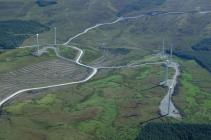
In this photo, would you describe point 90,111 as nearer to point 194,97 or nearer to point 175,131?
point 175,131

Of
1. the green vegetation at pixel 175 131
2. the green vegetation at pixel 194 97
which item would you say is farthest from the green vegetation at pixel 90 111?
the green vegetation at pixel 194 97

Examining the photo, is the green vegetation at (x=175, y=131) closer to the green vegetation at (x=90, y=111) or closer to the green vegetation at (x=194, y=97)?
the green vegetation at (x=90, y=111)

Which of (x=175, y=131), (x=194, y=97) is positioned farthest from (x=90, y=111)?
(x=194, y=97)

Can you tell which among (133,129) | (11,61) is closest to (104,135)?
(133,129)

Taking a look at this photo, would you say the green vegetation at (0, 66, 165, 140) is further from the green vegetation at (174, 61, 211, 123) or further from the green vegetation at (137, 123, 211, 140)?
the green vegetation at (174, 61, 211, 123)

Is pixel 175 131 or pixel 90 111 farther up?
pixel 90 111

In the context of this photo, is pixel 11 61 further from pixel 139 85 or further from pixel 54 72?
pixel 139 85
